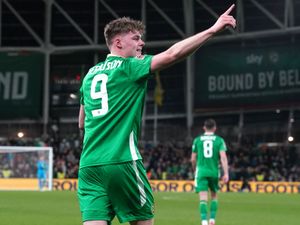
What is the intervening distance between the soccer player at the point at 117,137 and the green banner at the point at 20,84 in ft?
127

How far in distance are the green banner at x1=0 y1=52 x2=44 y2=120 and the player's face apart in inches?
1526

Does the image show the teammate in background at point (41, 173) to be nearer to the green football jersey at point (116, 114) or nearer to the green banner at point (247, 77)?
the green banner at point (247, 77)

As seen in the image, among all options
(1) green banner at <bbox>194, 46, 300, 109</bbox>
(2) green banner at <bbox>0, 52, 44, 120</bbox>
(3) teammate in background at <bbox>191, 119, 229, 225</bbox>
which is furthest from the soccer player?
(2) green banner at <bbox>0, 52, 44, 120</bbox>

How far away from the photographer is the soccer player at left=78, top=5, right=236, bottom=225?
15.4 feet

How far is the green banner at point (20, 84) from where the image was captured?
141 feet

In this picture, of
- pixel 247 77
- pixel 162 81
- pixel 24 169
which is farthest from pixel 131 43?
pixel 162 81

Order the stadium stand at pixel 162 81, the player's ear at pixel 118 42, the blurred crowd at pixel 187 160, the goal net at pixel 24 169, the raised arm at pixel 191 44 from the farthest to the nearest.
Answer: the stadium stand at pixel 162 81 → the blurred crowd at pixel 187 160 → the goal net at pixel 24 169 → the player's ear at pixel 118 42 → the raised arm at pixel 191 44

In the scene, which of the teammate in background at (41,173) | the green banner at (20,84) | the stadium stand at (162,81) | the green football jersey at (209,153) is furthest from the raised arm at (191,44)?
the green banner at (20,84)

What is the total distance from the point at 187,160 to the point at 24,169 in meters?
12.0

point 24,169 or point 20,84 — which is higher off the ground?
point 20,84

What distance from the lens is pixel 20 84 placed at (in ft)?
141

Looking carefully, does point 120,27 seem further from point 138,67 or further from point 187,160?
point 187,160

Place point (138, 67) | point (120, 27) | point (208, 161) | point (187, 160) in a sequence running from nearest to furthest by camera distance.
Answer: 1. point (138, 67)
2. point (120, 27)
3. point (208, 161)
4. point (187, 160)

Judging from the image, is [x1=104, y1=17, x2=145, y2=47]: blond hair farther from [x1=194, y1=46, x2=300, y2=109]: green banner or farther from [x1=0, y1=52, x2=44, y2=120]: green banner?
[x1=0, y1=52, x2=44, y2=120]: green banner
